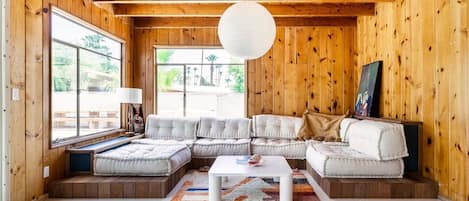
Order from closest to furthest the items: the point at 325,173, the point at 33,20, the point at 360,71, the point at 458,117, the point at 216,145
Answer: the point at 458,117 → the point at 33,20 → the point at 325,173 → the point at 216,145 → the point at 360,71

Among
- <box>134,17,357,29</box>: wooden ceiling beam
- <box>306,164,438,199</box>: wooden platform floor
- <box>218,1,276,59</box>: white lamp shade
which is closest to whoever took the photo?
<box>218,1,276,59</box>: white lamp shade

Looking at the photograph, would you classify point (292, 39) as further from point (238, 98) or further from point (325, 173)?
point (325, 173)

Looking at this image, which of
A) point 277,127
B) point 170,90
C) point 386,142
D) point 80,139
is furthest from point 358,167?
point 170,90

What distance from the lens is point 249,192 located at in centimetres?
356

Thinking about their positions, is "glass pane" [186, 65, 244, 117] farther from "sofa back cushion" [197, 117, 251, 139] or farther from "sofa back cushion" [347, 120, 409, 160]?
"sofa back cushion" [347, 120, 409, 160]

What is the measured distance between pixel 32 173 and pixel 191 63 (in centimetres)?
337

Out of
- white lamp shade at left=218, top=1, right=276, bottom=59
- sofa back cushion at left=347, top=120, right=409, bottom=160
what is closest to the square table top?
sofa back cushion at left=347, top=120, right=409, bottom=160

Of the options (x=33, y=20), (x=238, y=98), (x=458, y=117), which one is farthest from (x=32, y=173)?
(x=458, y=117)

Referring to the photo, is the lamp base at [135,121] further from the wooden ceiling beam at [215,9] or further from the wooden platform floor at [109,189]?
the wooden platform floor at [109,189]

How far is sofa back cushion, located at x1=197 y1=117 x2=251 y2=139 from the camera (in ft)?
17.4

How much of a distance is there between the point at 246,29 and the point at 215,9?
230 centimetres

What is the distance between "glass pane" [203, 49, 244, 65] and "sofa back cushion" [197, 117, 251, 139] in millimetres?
1186

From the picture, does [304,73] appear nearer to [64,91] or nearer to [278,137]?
[278,137]

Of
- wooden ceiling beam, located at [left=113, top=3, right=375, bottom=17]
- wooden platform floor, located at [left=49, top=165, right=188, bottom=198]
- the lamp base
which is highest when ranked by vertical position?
wooden ceiling beam, located at [left=113, top=3, right=375, bottom=17]
